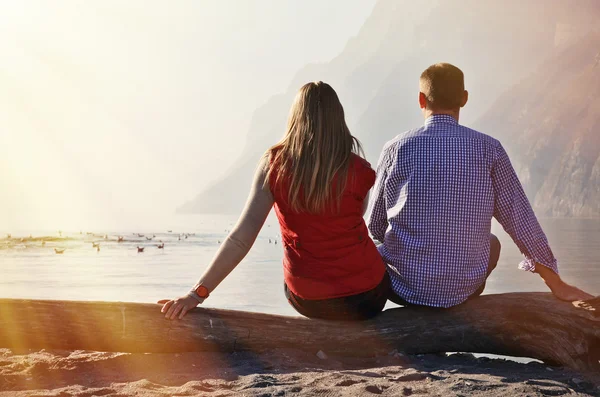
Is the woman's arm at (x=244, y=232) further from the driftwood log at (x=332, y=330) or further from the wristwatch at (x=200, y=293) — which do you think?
the driftwood log at (x=332, y=330)

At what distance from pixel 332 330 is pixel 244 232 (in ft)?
3.79

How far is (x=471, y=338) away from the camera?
16.4ft

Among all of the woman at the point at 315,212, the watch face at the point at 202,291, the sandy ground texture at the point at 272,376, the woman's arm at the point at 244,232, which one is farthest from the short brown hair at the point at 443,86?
the watch face at the point at 202,291

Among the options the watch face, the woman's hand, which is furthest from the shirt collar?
the woman's hand

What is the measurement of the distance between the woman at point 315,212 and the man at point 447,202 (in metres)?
0.28

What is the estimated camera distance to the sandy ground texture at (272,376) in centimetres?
393

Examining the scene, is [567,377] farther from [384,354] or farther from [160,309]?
[160,309]

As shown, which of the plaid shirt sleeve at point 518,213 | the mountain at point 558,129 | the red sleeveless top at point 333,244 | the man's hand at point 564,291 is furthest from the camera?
the mountain at point 558,129

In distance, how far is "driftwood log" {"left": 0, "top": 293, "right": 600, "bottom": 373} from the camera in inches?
188

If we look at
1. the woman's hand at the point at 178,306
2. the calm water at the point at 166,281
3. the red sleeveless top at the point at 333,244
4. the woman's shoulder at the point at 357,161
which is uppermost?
the woman's shoulder at the point at 357,161

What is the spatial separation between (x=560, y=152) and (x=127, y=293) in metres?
143

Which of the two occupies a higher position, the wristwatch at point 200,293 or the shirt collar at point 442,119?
the shirt collar at point 442,119

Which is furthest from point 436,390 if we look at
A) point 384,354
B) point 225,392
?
point 225,392

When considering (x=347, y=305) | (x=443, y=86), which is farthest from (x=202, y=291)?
(x=443, y=86)
